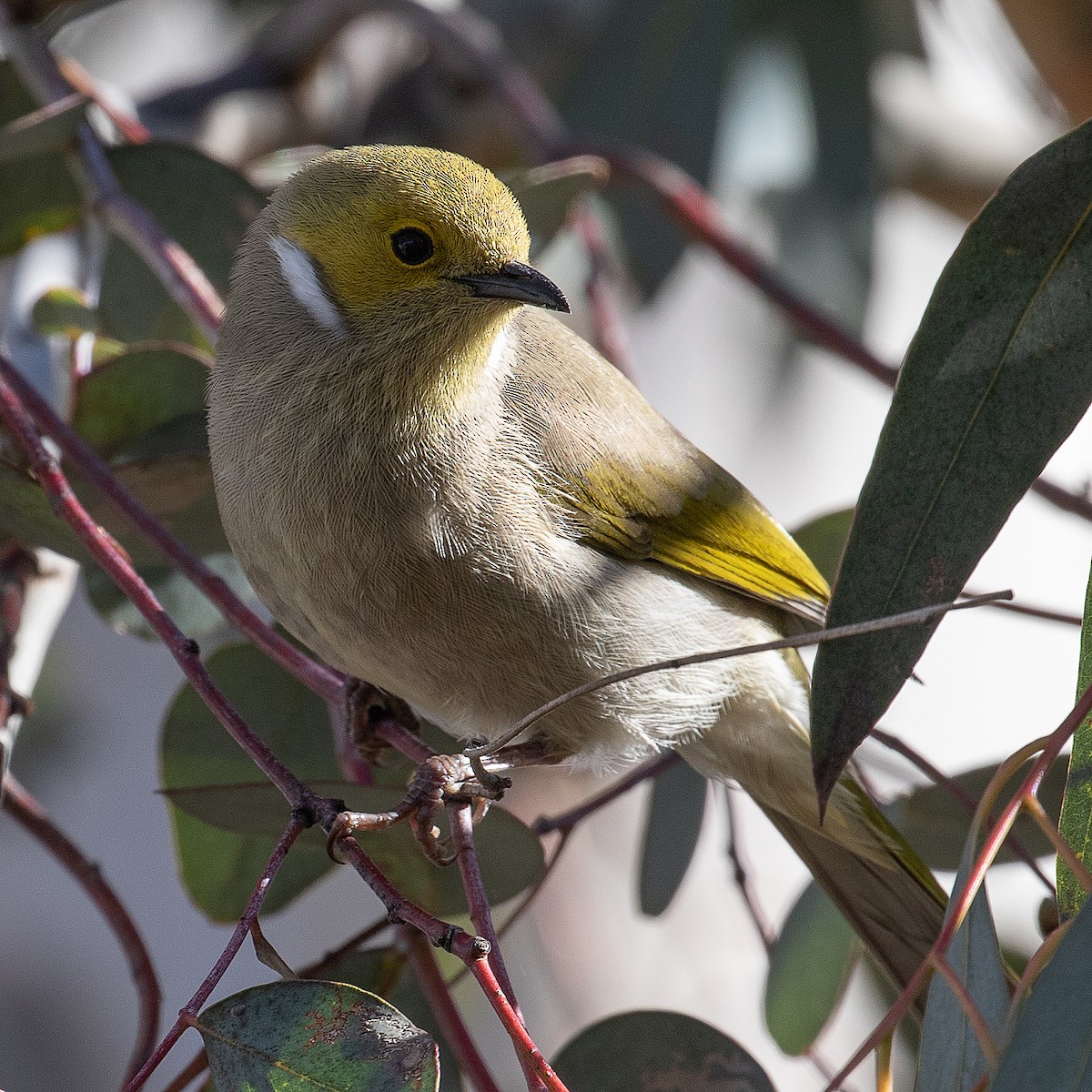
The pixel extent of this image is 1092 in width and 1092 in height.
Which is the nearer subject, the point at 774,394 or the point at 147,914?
the point at 774,394

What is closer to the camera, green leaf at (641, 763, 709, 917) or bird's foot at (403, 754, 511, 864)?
bird's foot at (403, 754, 511, 864)

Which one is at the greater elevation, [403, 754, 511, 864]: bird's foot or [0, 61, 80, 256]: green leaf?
[0, 61, 80, 256]: green leaf

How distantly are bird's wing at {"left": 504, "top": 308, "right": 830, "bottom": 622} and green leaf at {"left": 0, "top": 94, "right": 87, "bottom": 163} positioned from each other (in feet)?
3.02

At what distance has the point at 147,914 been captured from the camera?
6.49 metres

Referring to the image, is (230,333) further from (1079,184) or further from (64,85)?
(1079,184)

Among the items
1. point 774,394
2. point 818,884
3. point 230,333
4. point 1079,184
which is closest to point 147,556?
point 230,333

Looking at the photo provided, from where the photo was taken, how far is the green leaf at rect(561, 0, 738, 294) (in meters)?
4.67

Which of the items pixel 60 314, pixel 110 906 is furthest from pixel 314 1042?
pixel 60 314

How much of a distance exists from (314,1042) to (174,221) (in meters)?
1.90

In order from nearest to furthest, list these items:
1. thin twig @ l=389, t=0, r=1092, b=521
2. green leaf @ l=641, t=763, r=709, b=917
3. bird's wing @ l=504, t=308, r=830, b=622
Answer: bird's wing @ l=504, t=308, r=830, b=622 < green leaf @ l=641, t=763, r=709, b=917 < thin twig @ l=389, t=0, r=1092, b=521

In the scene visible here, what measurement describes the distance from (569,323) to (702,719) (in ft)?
8.04

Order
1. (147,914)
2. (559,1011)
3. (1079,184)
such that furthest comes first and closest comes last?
(147,914) < (559,1011) < (1079,184)

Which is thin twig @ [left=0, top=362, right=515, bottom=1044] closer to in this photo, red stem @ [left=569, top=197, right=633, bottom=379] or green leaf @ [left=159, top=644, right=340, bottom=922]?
green leaf @ [left=159, top=644, right=340, bottom=922]

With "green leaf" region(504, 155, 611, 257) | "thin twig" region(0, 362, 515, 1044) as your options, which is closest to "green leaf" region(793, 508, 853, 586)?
"green leaf" region(504, 155, 611, 257)
